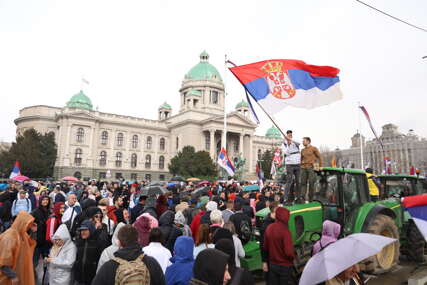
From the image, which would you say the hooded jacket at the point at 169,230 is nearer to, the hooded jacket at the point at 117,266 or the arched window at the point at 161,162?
the hooded jacket at the point at 117,266

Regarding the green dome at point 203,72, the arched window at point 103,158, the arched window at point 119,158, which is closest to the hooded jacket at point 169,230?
the arched window at point 103,158

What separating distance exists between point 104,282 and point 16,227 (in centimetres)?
198

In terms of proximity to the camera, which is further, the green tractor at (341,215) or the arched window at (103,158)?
the arched window at (103,158)

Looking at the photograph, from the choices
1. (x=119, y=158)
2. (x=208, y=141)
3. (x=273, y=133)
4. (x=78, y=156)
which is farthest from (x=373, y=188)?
(x=273, y=133)

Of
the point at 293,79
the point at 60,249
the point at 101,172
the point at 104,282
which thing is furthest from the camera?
the point at 101,172

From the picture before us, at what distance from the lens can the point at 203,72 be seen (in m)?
70.4

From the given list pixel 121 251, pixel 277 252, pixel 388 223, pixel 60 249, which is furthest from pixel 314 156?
pixel 60 249

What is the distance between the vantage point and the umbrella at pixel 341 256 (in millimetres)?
2041

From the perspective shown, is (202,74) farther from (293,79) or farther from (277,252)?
(277,252)

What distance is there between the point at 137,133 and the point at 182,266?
57.4 metres

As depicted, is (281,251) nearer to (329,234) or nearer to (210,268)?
(329,234)

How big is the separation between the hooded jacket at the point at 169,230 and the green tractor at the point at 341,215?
1437mm

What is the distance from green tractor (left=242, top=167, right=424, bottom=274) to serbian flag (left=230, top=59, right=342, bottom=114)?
100 inches

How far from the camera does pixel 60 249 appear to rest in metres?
4.56
